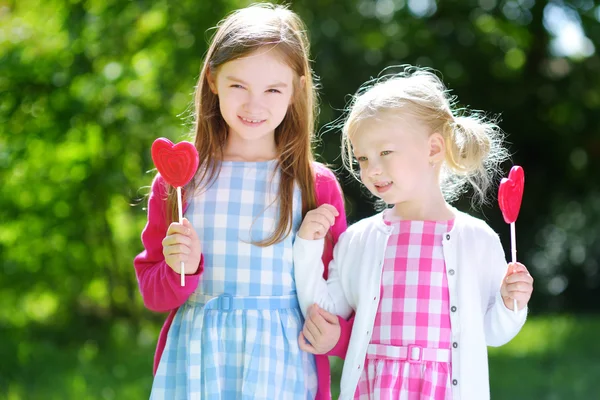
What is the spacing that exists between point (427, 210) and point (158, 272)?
0.80m

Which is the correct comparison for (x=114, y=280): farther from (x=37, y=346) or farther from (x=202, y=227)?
(x=202, y=227)

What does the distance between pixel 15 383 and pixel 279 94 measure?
9.76 ft

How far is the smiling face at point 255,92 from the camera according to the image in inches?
93.3

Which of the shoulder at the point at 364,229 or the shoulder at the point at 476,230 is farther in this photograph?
the shoulder at the point at 364,229

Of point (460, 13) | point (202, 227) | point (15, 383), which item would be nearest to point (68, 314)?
point (15, 383)

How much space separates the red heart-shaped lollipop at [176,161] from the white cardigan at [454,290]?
377 mm

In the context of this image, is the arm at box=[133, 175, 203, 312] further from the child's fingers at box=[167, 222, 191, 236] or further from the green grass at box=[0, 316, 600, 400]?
the green grass at box=[0, 316, 600, 400]

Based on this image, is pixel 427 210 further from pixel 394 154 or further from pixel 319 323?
pixel 319 323

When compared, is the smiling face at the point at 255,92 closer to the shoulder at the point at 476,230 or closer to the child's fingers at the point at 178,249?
the child's fingers at the point at 178,249

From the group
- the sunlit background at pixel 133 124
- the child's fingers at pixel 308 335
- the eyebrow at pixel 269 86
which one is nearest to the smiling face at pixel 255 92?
the eyebrow at pixel 269 86

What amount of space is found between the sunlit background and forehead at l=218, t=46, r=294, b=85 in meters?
2.39

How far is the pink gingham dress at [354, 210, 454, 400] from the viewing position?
2.28m

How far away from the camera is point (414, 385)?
2.28 m

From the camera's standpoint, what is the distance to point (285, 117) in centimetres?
258
